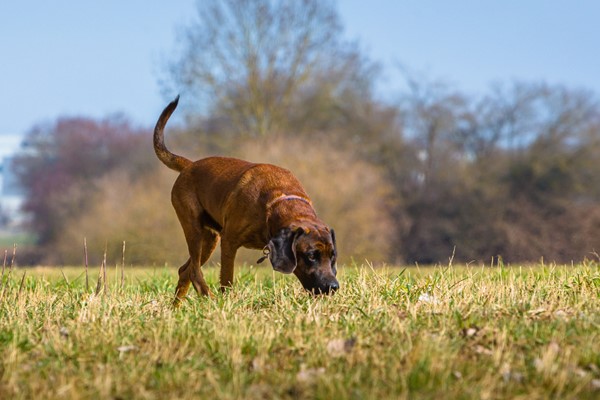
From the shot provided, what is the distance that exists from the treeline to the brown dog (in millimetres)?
17931

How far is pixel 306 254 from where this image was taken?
262 inches

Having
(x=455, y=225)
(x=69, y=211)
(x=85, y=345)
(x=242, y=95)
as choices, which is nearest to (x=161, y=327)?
(x=85, y=345)

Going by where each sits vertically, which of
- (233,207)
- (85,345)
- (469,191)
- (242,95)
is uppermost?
(242,95)

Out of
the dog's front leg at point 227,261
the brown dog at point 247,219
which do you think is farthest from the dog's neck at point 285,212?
the dog's front leg at point 227,261

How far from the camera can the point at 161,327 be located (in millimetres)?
5234

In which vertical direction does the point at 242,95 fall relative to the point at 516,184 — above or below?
above

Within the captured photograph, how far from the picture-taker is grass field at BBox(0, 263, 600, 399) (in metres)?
4.22

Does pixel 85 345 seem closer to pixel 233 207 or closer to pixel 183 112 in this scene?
pixel 233 207

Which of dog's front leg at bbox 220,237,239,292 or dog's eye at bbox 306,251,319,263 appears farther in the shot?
dog's front leg at bbox 220,237,239,292

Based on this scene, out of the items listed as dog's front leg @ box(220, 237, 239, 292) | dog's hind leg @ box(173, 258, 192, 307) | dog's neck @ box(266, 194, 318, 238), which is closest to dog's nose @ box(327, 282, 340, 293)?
dog's neck @ box(266, 194, 318, 238)

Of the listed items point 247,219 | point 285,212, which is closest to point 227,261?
point 247,219

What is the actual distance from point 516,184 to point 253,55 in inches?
496

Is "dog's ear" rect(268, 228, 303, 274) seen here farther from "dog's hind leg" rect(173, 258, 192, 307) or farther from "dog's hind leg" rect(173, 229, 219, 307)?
"dog's hind leg" rect(173, 258, 192, 307)

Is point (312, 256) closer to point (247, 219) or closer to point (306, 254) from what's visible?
point (306, 254)
